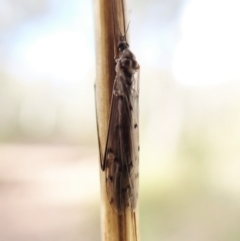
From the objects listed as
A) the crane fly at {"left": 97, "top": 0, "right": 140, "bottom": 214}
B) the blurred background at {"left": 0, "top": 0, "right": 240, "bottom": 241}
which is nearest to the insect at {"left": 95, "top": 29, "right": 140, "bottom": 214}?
the crane fly at {"left": 97, "top": 0, "right": 140, "bottom": 214}

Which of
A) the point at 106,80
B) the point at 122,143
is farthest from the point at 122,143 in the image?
the point at 106,80

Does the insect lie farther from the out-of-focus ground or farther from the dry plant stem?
the out-of-focus ground

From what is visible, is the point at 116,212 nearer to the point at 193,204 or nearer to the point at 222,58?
the point at 193,204

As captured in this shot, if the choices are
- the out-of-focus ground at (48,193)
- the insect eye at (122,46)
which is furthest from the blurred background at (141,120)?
the insect eye at (122,46)

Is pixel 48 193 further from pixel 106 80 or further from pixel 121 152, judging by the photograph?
pixel 106 80

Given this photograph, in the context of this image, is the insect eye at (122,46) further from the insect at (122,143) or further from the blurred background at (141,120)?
the blurred background at (141,120)

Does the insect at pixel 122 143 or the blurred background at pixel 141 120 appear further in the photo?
the blurred background at pixel 141 120
